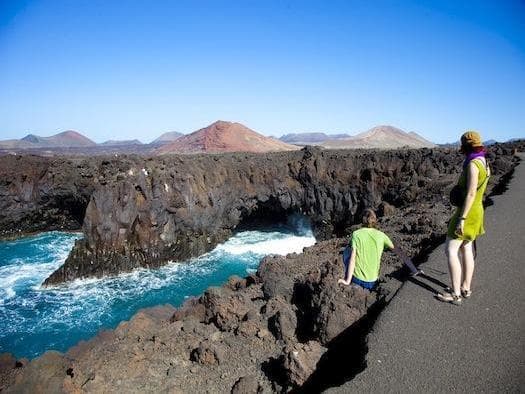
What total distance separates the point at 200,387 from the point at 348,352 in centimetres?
259

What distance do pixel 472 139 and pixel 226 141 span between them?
7320cm

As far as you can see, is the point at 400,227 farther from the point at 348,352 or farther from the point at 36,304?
the point at 36,304

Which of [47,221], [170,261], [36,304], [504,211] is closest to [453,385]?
[504,211]

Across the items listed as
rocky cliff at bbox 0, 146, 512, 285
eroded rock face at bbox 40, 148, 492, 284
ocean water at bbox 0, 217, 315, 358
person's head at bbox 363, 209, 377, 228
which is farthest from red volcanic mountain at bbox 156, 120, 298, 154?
person's head at bbox 363, 209, 377, 228

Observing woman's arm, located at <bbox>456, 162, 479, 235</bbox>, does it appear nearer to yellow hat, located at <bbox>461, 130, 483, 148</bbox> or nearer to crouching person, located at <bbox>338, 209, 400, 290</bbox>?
yellow hat, located at <bbox>461, 130, 483, 148</bbox>

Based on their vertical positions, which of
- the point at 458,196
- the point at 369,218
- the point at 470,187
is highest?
the point at 470,187

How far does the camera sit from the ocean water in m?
16.6

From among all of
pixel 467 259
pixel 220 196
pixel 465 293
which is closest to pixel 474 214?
pixel 467 259

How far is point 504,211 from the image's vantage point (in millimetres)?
10242

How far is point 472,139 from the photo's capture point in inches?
205

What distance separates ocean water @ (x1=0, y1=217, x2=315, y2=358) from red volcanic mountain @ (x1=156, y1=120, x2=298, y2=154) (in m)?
46.7

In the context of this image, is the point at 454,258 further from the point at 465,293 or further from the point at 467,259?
the point at 465,293

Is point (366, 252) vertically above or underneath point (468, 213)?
underneath

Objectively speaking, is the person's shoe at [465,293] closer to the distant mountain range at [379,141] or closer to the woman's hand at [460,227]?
the woman's hand at [460,227]
